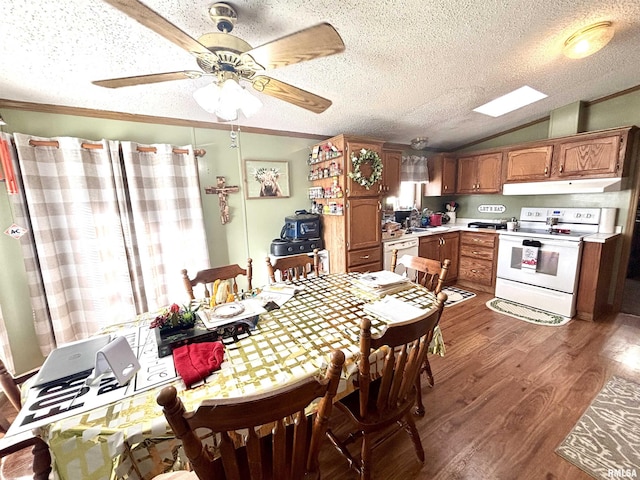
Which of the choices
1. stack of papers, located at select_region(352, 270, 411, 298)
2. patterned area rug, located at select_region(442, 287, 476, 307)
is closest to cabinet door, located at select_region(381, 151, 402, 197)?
patterned area rug, located at select_region(442, 287, 476, 307)

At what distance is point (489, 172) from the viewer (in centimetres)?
379

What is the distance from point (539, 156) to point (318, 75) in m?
3.11

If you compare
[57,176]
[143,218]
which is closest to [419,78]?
[143,218]

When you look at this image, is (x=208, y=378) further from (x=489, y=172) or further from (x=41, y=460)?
(x=489, y=172)

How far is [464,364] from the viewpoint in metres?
2.15

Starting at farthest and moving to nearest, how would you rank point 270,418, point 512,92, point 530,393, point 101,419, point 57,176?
point 512,92 < point 57,176 < point 530,393 < point 101,419 < point 270,418

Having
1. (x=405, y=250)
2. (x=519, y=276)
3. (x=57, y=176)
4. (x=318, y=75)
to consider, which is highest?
(x=318, y=75)

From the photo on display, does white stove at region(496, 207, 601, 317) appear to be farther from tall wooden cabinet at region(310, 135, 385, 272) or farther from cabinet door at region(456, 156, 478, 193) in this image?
tall wooden cabinet at region(310, 135, 385, 272)

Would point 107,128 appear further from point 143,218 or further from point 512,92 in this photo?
point 512,92

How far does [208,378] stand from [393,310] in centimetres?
96

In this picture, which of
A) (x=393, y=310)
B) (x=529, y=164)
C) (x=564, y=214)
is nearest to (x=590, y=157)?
(x=529, y=164)

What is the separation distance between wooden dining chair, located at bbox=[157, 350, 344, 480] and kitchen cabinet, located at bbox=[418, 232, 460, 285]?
3188 millimetres

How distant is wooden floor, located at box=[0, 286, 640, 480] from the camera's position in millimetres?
1363

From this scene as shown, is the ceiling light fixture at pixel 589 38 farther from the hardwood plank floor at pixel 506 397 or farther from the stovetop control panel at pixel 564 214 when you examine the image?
the hardwood plank floor at pixel 506 397
